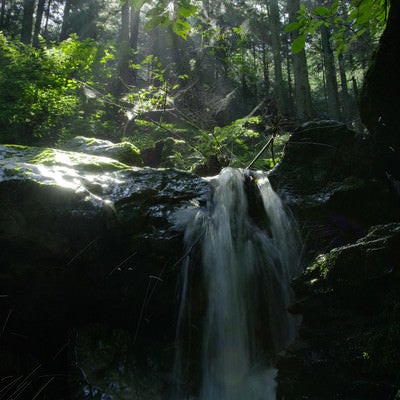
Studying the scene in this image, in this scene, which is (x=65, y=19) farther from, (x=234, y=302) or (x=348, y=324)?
(x=348, y=324)

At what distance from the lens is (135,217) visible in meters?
3.92

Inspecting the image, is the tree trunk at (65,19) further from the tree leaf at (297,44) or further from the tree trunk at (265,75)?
the tree leaf at (297,44)

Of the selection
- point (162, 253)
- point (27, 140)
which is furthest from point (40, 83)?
point (162, 253)

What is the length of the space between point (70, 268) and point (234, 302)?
179cm

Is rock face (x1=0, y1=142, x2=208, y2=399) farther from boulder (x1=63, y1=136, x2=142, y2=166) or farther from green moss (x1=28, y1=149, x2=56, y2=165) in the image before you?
boulder (x1=63, y1=136, x2=142, y2=166)

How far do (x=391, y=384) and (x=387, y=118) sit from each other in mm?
3180

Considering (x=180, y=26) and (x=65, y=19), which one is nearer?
(x=180, y=26)

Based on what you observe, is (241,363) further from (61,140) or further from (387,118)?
(61,140)

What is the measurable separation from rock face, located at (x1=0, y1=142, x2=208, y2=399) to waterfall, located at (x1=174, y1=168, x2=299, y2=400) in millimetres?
250

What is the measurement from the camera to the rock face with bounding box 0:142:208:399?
141 inches

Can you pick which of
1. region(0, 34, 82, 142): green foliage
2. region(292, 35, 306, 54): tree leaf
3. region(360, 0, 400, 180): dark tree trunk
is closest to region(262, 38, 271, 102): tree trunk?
region(0, 34, 82, 142): green foliage

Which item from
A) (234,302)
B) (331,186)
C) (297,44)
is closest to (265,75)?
(331,186)

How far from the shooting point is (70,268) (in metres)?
3.63

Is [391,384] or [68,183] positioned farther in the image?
[68,183]
